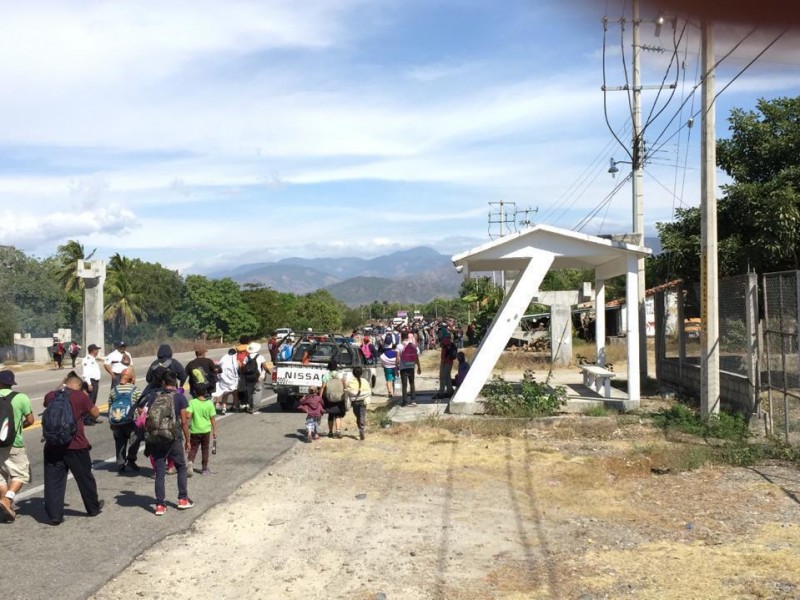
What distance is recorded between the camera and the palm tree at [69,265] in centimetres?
6569

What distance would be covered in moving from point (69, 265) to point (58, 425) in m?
62.6

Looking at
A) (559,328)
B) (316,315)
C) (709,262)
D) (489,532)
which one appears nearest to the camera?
(489,532)

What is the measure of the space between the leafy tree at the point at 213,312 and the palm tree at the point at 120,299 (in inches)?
200

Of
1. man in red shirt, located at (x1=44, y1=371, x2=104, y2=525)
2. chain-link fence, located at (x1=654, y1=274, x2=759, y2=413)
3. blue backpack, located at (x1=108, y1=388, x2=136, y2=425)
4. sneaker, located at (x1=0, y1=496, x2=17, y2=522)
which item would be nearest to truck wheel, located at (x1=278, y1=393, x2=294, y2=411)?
blue backpack, located at (x1=108, y1=388, x2=136, y2=425)

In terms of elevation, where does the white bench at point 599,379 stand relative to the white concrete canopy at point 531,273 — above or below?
below

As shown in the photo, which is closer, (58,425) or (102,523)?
(58,425)

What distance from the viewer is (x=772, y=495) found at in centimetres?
917

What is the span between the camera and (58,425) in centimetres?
819

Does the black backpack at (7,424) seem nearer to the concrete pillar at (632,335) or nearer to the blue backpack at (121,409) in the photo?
the blue backpack at (121,409)

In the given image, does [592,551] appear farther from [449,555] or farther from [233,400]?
[233,400]

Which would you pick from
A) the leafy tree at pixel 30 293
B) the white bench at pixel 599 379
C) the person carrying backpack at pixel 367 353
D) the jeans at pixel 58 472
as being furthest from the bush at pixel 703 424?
the leafy tree at pixel 30 293

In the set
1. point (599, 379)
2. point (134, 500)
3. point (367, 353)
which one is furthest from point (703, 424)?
point (367, 353)

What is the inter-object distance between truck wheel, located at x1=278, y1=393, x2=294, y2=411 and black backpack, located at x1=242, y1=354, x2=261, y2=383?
937mm

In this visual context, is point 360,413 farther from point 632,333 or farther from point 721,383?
point 721,383
